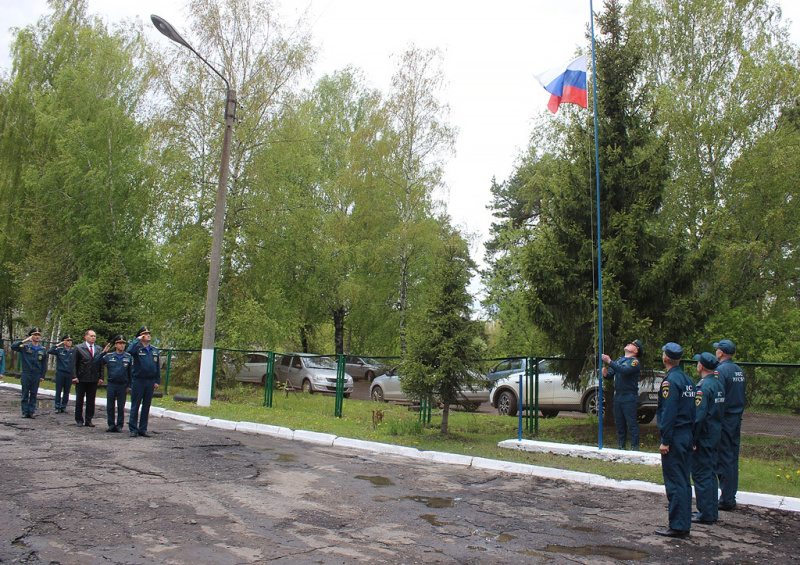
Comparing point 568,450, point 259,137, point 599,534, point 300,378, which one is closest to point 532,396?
point 568,450

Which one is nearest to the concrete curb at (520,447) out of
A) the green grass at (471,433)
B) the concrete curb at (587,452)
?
the concrete curb at (587,452)

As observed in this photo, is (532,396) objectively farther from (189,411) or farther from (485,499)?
(189,411)

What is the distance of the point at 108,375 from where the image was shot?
11000 mm

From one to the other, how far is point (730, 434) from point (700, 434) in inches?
40.2

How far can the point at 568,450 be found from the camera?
10.4 meters

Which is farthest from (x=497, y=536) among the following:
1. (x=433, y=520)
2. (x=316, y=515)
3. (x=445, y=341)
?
(x=445, y=341)

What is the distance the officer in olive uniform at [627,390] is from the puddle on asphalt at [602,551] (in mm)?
5149

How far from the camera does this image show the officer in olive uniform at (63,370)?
13356 millimetres

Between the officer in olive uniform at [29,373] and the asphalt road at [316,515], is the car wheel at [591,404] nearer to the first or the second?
the asphalt road at [316,515]

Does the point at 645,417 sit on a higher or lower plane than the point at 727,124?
lower

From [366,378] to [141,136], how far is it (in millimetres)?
16486

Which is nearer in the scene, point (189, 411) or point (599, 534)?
point (599, 534)

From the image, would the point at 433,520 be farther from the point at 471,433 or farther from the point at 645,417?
the point at 645,417

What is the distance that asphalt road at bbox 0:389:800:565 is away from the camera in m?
4.86
